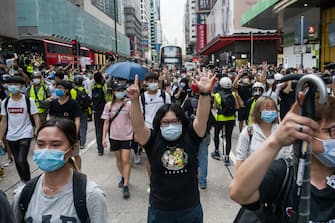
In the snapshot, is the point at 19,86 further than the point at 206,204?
Yes

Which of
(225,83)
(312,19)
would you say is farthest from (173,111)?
(312,19)

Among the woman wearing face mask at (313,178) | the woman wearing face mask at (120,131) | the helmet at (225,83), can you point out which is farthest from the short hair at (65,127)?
the helmet at (225,83)

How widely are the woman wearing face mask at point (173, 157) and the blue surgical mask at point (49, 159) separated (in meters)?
0.97

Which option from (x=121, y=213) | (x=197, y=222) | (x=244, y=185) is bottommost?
(x=121, y=213)

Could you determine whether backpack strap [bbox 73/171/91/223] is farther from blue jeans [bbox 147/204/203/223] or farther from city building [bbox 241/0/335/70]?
city building [bbox 241/0/335/70]

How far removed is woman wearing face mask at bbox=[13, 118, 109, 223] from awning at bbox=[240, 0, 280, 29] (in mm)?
19796

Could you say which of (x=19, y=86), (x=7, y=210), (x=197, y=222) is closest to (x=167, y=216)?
(x=197, y=222)

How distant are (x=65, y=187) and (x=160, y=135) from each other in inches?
45.6

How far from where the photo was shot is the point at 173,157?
328cm

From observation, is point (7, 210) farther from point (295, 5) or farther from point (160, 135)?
point (295, 5)

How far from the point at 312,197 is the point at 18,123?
4.85m

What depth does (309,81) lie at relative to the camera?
55.7 inches

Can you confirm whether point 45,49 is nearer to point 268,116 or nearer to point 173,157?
point 268,116

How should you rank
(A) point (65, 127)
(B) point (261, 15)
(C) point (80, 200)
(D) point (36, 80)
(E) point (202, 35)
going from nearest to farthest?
1. (C) point (80, 200)
2. (A) point (65, 127)
3. (D) point (36, 80)
4. (B) point (261, 15)
5. (E) point (202, 35)
